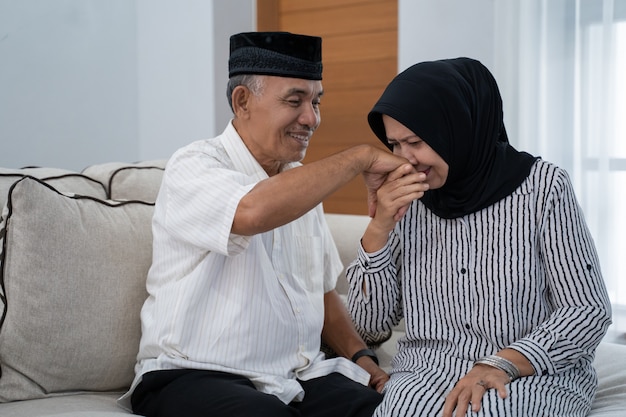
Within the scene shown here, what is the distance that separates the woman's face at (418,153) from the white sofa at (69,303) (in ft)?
1.98

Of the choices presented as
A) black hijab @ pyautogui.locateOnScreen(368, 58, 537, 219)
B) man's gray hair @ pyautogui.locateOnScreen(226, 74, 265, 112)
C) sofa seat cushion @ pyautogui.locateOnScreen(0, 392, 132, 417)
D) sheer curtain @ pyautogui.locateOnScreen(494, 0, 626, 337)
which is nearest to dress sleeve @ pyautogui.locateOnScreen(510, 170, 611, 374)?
black hijab @ pyautogui.locateOnScreen(368, 58, 537, 219)

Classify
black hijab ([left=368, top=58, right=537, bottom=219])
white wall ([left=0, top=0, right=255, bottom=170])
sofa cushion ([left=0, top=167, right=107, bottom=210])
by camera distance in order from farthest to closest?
white wall ([left=0, top=0, right=255, bottom=170]), sofa cushion ([left=0, top=167, right=107, bottom=210]), black hijab ([left=368, top=58, right=537, bottom=219])

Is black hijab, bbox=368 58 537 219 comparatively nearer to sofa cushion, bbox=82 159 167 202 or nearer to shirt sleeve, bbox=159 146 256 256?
shirt sleeve, bbox=159 146 256 256

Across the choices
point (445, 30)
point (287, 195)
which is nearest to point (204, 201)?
point (287, 195)

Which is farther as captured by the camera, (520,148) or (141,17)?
(141,17)

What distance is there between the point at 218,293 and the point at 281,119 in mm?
456

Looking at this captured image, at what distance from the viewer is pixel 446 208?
5.25ft

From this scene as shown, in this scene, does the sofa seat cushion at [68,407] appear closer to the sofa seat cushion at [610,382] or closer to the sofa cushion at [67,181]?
the sofa cushion at [67,181]

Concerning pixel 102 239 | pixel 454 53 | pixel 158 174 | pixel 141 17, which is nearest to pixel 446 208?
pixel 102 239

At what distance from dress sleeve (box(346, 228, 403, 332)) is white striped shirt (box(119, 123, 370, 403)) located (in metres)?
0.15

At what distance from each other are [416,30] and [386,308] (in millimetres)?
2335

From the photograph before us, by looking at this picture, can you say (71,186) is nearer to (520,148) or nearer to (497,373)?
(497,373)

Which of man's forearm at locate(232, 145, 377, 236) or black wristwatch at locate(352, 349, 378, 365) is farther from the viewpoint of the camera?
black wristwatch at locate(352, 349, 378, 365)

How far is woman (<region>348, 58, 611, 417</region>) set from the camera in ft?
4.79
